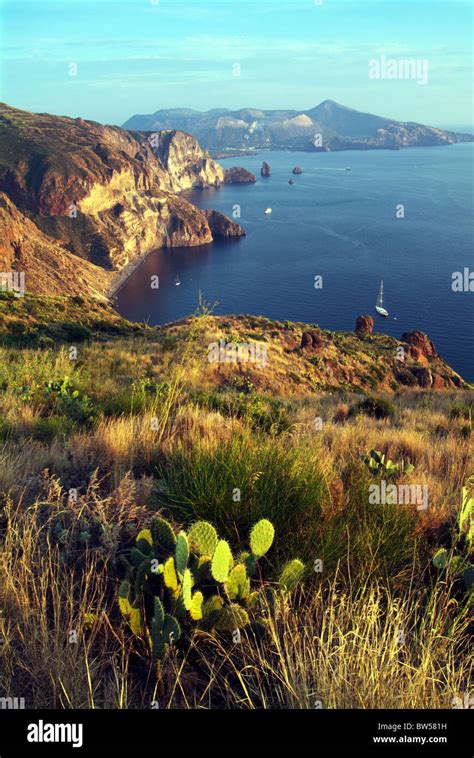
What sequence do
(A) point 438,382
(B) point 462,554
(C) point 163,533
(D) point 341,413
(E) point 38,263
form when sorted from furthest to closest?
(E) point 38,263, (A) point 438,382, (D) point 341,413, (B) point 462,554, (C) point 163,533

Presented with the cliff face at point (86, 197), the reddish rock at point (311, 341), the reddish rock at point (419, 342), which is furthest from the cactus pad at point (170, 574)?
the cliff face at point (86, 197)

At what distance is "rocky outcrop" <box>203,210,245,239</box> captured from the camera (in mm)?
153250

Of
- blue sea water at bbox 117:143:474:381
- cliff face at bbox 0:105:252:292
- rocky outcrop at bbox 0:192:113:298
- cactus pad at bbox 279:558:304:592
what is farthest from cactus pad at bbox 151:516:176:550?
cliff face at bbox 0:105:252:292

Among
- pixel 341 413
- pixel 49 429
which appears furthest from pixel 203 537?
pixel 341 413

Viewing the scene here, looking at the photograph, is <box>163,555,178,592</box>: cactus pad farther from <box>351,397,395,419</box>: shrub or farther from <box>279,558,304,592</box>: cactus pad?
<box>351,397,395,419</box>: shrub

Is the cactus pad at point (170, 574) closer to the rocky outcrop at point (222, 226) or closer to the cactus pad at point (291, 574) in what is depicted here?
the cactus pad at point (291, 574)

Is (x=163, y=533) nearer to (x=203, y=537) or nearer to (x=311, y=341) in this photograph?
(x=203, y=537)

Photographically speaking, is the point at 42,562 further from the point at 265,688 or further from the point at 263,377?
the point at 263,377

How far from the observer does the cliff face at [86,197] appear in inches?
4968

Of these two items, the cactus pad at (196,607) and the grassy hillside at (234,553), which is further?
the cactus pad at (196,607)

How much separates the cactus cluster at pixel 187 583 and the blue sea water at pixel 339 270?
7295cm

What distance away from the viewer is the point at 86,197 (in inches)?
5394

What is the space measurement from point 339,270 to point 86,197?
71.8 m

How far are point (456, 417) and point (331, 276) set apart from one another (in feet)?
326
